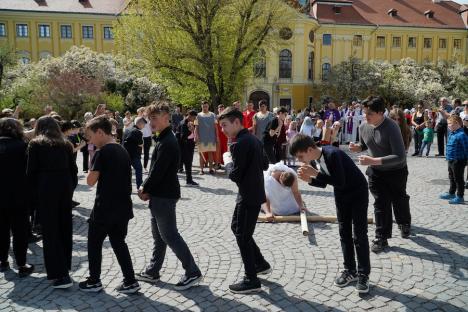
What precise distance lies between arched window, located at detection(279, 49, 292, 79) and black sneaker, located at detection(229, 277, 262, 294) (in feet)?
163

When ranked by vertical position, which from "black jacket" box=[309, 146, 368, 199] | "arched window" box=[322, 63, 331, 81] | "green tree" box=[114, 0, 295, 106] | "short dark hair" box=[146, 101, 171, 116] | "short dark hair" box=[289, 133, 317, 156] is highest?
"arched window" box=[322, 63, 331, 81]

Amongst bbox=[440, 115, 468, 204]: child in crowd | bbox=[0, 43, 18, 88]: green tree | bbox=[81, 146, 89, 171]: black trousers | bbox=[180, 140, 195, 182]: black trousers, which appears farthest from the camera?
bbox=[0, 43, 18, 88]: green tree

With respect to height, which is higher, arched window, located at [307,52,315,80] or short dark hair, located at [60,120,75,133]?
arched window, located at [307,52,315,80]

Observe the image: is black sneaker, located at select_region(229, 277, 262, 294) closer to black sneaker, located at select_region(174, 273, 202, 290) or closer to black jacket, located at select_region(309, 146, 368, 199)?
black sneaker, located at select_region(174, 273, 202, 290)

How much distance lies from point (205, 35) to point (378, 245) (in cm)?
1830

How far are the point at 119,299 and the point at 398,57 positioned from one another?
59.9 metres

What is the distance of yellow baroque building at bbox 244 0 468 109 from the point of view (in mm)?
52688

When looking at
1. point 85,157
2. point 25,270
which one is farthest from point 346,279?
point 85,157

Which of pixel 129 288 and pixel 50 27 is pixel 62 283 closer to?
pixel 129 288

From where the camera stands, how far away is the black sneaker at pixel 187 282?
16.7 ft

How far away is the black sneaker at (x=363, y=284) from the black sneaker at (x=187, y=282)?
1.80 m

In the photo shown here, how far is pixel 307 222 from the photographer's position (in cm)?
766

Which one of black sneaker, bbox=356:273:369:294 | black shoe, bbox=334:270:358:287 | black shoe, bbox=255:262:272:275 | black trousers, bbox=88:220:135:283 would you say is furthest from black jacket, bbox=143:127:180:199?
black sneaker, bbox=356:273:369:294

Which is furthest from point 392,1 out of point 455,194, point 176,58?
point 455,194
